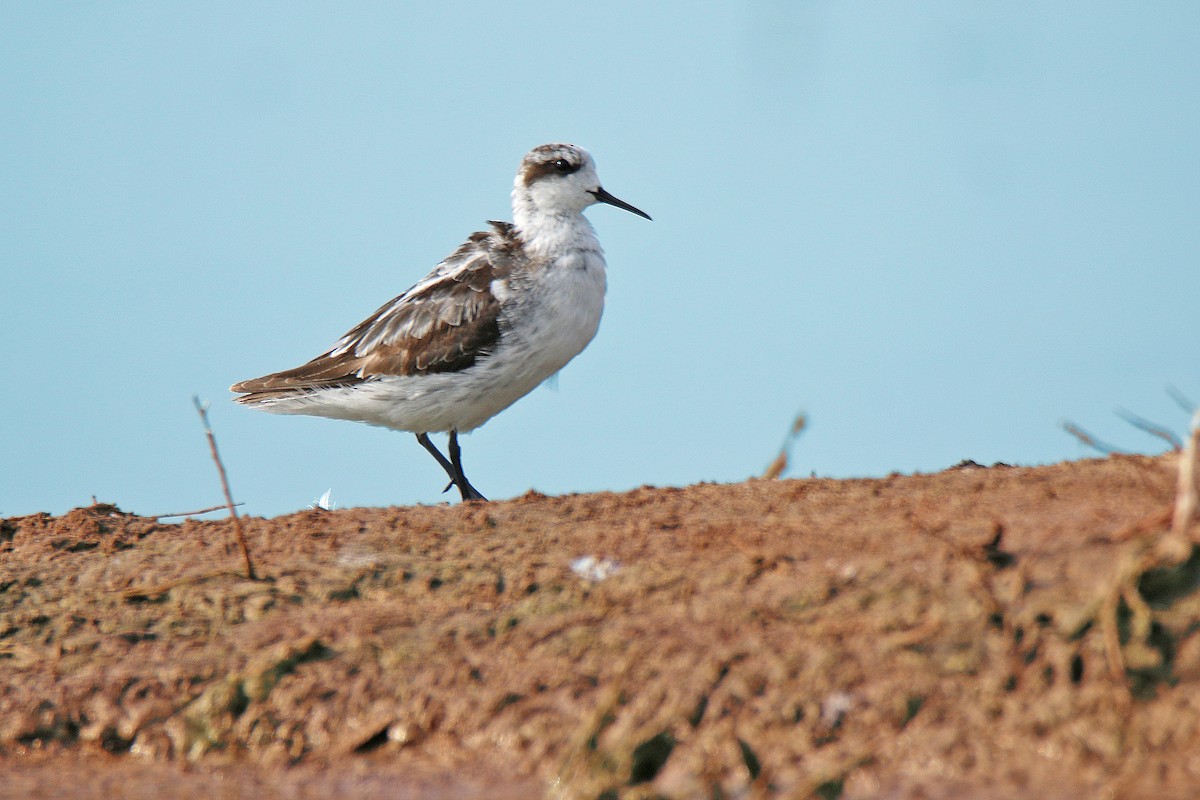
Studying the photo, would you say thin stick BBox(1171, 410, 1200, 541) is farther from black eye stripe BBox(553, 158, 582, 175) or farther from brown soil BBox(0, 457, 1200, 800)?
black eye stripe BBox(553, 158, 582, 175)

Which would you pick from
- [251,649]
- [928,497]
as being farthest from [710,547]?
[251,649]

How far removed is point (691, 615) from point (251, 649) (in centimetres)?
224

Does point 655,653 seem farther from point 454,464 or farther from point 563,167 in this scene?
point 563,167

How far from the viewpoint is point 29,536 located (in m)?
8.18

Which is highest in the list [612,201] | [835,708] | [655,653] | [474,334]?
[612,201]

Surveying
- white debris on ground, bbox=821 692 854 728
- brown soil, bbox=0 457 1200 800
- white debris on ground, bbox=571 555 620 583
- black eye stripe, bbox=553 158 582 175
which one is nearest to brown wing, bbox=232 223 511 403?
black eye stripe, bbox=553 158 582 175

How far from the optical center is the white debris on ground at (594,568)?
6.25 m

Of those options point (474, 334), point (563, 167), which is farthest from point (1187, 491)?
point (563, 167)

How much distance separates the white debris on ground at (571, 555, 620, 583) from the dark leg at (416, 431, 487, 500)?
3.76 meters

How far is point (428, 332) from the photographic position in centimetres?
966

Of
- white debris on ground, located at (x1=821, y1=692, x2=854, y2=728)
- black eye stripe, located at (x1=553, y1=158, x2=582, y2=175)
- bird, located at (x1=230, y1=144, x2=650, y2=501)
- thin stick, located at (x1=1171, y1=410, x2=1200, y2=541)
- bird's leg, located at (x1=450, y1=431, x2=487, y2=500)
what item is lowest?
white debris on ground, located at (x1=821, y1=692, x2=854, y2=728)

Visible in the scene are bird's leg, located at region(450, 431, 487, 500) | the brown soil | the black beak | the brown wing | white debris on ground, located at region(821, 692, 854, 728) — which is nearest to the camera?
the brown soil

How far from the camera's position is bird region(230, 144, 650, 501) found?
31.3 feet

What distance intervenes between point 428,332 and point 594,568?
3809mm
